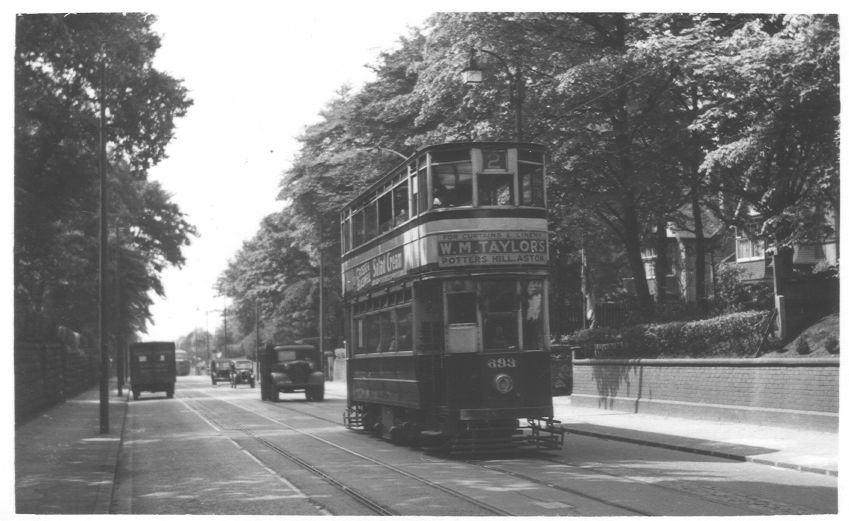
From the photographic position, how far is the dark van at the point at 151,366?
4659 centimetres

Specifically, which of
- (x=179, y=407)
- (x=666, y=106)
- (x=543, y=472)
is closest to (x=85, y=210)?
(x=179, y=407)

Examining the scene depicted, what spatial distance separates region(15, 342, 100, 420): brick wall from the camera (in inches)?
1066

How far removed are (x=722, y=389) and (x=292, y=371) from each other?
71.4ft

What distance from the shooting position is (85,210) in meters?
34.9

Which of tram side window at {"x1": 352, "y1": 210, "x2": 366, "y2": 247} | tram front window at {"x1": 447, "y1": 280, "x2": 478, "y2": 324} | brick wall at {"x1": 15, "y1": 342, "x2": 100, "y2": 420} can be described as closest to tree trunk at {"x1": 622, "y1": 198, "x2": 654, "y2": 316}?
tram side window at {"x1": 352, "y1": 210, "x2": 366, "y2": 247}

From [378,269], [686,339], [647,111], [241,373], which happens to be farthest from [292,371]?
[241,373]

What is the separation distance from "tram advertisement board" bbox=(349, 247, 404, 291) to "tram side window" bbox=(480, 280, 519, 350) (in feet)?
6.52

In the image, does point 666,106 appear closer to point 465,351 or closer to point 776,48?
point 776,48

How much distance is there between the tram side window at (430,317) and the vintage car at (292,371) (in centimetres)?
2344

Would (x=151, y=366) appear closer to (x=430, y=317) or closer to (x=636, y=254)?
(x=636, y=254)

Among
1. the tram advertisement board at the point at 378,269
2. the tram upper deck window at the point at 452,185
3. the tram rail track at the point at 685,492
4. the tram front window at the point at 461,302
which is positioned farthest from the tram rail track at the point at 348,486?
the tram upper deck window at the point at 452,185

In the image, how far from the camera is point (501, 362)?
16219 mm

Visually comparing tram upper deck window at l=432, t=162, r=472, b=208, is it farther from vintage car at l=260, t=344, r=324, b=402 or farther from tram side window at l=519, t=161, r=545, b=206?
vintage car at l=260, t=344, r=324, b=402

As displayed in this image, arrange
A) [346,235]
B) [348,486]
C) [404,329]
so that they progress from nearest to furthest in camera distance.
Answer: [348,486]
[404,329]
[346,235]
